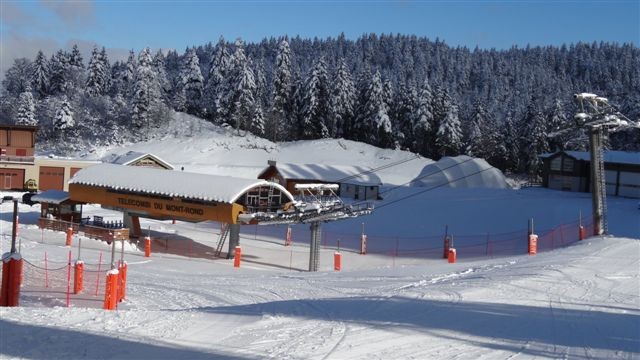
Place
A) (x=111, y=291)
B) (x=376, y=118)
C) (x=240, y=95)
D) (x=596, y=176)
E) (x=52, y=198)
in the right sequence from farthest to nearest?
(x=376, y=118), (x=240, y=95), (x=52, y=198), (x=596, y=176), (x=111, y=291)

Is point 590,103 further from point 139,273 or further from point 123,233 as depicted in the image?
point 123,233

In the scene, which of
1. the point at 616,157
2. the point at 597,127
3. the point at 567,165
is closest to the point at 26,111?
the point at 567,165

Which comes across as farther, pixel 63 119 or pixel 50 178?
pixel 63 119

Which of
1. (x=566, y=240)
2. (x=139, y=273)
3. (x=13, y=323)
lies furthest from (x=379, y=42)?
(x=13, y=323)

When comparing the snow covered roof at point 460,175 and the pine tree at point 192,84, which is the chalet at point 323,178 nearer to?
the snow covered roof at point 460,175

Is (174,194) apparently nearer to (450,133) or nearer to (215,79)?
(450,133)

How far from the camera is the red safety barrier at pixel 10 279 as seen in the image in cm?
1306

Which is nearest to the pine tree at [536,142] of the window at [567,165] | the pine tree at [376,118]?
the pine tree at [376,118]

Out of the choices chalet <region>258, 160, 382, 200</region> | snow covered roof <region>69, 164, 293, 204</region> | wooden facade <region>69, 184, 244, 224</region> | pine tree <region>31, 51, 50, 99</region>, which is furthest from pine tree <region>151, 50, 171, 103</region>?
wooden facade <region>69, 184, 244, 224</region>

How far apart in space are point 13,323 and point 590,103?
25.1 metres

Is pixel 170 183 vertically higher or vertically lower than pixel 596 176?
lower

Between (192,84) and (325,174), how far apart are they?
47002 millimetres

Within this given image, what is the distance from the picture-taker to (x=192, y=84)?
96750 mm

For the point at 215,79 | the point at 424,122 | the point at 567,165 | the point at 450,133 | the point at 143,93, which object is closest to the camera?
the point at 567,165
